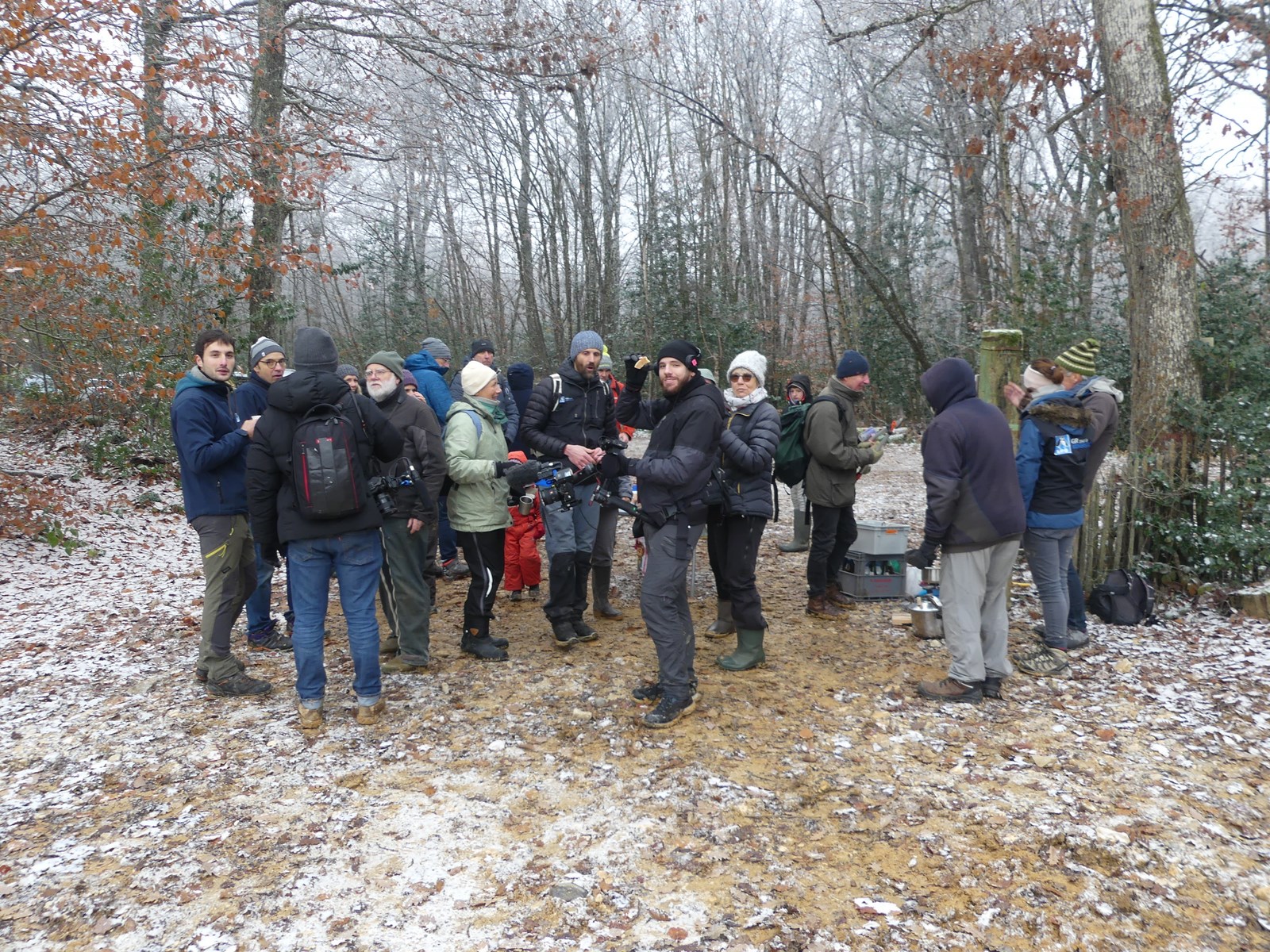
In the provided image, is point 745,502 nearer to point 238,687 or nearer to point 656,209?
point 238,687

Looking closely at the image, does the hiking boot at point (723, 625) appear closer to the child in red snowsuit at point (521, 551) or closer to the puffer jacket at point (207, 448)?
the child in red snowsuit at point (521, 551)

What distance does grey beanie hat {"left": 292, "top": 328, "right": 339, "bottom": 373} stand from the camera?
172 inches

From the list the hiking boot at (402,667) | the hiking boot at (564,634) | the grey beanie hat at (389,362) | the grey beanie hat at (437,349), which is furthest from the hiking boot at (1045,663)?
the grey beanie hat at (437,349)

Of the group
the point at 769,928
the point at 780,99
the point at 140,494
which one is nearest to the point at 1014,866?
the point at 769,928

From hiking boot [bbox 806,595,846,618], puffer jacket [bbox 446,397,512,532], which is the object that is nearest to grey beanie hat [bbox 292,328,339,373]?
puffer jacket [bbox 446,397,512,532]

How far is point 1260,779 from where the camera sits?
3939 mm

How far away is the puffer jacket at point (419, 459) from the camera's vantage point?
5219mm

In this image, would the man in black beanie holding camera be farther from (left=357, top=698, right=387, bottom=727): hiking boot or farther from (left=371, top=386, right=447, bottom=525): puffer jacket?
(left=357, top=698, right=387, bottom=727): hiking boot

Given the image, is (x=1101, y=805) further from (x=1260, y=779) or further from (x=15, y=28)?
(x=15, y=28)

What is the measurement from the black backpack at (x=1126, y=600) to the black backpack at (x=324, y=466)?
18.0ft

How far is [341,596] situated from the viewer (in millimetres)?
4582

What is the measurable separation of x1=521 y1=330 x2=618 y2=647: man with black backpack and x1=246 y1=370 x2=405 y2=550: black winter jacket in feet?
4.94

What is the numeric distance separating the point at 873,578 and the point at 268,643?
489 centimetres

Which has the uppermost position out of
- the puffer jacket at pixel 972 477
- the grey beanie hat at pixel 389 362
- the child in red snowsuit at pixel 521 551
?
the grey beanie hat at pixel 389 362
